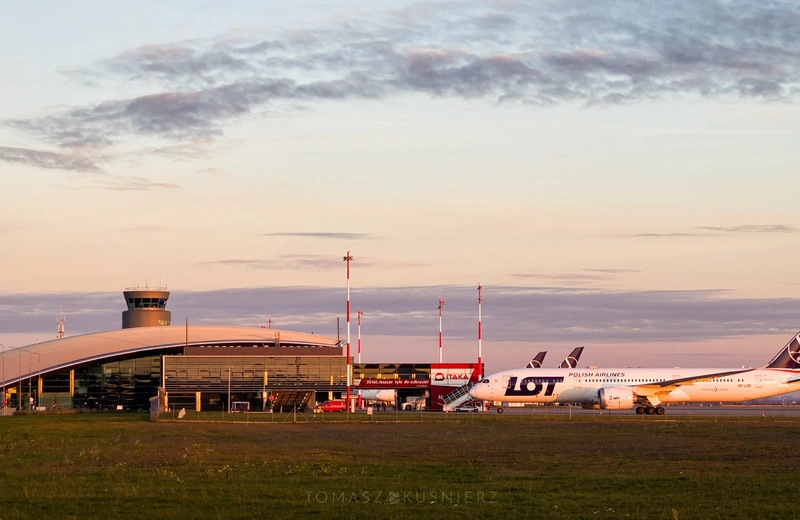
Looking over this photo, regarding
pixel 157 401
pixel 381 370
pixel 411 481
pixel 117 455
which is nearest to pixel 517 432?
pixel 117 455

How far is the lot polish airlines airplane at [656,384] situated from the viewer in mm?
93188

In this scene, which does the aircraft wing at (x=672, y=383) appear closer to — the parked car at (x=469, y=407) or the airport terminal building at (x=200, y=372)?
the parked car at (x=469, y=407)

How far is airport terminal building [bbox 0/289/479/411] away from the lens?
124125 millimetres

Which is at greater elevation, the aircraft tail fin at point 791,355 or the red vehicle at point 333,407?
the aircraft tail fin at point 791,355

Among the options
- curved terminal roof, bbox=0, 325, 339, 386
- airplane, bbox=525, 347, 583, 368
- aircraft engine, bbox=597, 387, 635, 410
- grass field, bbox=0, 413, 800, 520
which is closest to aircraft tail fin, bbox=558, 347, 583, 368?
airplane, bbox=525, 347, 583, 368

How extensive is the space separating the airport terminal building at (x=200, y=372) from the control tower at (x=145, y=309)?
3051cm

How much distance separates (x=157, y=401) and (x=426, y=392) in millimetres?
47971

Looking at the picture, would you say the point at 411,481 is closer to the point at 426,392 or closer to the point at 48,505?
the point at 48,505

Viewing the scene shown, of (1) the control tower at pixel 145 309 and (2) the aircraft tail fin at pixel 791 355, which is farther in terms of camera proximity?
(1) the control tower at pixel 145 309

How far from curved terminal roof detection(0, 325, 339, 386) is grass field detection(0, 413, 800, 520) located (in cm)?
7956

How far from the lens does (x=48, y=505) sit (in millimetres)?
24078

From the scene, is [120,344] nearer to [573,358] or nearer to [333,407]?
[333,407]

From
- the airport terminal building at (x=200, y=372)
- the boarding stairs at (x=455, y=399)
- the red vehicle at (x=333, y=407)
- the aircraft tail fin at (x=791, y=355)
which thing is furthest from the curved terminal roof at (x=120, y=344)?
the aircraft tail fin at (x=791, y=355)

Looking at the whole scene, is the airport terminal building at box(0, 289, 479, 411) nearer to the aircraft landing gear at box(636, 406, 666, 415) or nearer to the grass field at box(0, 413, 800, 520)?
the aircraft landing gear at box(636, 406, 666, 415)
